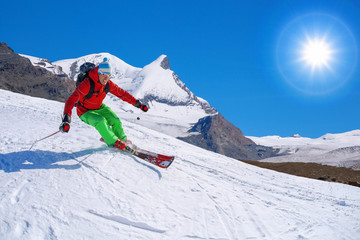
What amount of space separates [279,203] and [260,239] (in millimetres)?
2143

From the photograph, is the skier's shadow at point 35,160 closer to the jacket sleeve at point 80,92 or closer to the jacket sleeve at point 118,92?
the jacket sleeve at point 80,92

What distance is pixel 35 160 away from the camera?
5.43m

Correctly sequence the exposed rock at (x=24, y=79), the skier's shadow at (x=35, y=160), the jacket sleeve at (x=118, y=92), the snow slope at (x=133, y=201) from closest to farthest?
the snow slope at (x=133, y=201) < the skier's shadow at (x=35, y=160) < the jacket sleeve at (x=118, y=92) < the exposed rock at (x=24, y=79)

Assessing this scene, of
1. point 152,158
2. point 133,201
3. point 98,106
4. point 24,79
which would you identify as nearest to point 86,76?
point 98,106

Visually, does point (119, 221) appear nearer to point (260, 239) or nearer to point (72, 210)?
point (72, 210)

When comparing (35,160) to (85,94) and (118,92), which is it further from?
(118,92)

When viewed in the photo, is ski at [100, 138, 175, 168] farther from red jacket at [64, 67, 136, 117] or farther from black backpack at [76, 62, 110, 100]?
black backpack at [76, 62, 110, 100]

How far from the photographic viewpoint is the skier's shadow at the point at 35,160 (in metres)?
5.00

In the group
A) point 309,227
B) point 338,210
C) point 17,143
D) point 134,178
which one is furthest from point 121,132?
point 338,210

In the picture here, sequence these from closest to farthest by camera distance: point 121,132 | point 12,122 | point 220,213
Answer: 1. point 220,213
2. point 121,132
3. point 12,122

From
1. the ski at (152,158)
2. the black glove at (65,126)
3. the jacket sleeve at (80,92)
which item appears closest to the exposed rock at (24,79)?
the jacket sleeve at (80,92)

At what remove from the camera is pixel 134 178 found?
18.1 ft

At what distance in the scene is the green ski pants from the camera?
257 inches

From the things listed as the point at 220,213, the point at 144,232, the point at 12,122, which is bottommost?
the point at 144,232
